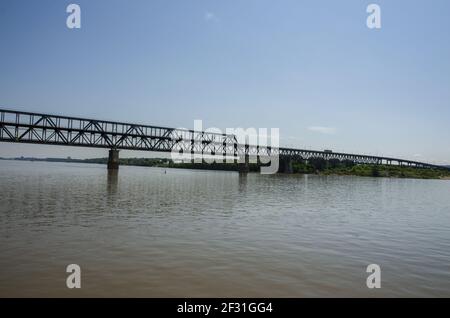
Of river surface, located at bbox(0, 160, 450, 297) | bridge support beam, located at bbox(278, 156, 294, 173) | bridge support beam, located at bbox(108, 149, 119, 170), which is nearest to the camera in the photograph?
river surface, located at bbox(0, 160, 450, 297)

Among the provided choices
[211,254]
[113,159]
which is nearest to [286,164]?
[113,159]

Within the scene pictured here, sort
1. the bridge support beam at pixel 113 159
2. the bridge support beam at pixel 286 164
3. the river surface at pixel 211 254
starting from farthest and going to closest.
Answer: the bridge support beam at pixel 286 164
the bridge support beam at pixel 113 159
the river surface at pixel 211 254

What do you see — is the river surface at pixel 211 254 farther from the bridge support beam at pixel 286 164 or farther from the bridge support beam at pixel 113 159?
the bridge support beam at pixel 286 164

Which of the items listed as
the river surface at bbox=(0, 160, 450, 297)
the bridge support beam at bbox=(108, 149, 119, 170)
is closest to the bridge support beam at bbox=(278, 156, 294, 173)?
the bridge support beam at bbox=(108, 149, 119, 170)

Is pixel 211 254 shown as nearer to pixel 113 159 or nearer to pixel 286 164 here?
pixel 113 159

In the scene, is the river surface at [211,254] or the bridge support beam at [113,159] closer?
the river surface at [211,254]

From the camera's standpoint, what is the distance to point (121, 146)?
380 ft

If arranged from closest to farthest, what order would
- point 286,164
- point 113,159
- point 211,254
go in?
point 211,254 → point 113,159 → point 286,164

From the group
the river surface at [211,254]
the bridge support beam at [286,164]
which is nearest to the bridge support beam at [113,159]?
the bridge support beam at [286,164]

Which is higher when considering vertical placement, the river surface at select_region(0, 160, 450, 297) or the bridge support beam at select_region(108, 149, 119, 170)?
the bridge support beam at select_region(108, 149, 119, 170)

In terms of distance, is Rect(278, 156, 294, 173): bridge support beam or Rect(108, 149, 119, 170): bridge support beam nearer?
Rect(108, 149, 119, 170): bridge support beam

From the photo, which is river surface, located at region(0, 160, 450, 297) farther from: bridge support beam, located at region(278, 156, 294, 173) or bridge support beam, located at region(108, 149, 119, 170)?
bridge support beam, located at region(278, 156, 294, 173)

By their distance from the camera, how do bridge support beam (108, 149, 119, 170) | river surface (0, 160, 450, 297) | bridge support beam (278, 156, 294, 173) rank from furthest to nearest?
bridge support beam (278, 156, 294, 173) → bridge support beam (108, 149, 119, 170) → river surface (0, 160, 450, 297)
